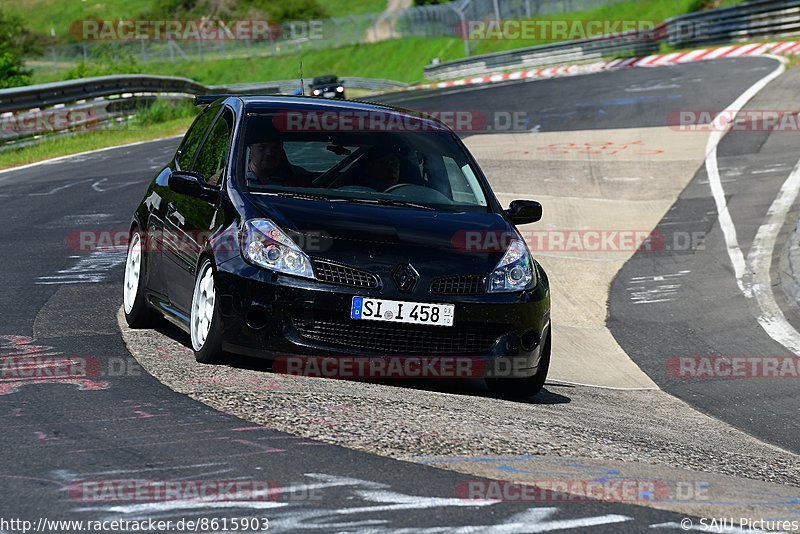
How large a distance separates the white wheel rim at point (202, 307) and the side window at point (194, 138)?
1.64 m

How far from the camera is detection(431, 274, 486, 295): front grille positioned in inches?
271

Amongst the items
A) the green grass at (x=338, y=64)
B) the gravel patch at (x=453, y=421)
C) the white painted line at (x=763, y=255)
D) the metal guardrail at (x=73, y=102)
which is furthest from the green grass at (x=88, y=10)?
the gravel patch at (x=453, y=421)

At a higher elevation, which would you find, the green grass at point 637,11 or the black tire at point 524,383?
the green grass at point 637,11

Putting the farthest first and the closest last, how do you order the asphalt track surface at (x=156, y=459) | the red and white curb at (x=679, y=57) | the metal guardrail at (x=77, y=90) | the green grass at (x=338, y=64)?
1. the green grass at (x=338, y=64)
2. the red and white curb at (x=679, y=57)
3. the metal guardrail at (x=77, y=90)
4. the asphalt track surface at (x=156, y=459)

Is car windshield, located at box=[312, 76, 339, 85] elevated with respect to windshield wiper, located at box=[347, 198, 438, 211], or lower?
lower

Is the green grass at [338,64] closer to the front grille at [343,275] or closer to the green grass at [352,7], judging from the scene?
the green grass at [352,7]

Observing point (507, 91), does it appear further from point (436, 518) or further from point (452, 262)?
point (436, 518)

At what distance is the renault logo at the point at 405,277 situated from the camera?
267 inches

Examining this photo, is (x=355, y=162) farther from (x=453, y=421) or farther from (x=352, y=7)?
(x=352, y=7)

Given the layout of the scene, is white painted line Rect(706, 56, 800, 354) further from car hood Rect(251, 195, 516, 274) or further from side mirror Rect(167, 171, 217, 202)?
side mirror Rect(167, 171, 217, 202)

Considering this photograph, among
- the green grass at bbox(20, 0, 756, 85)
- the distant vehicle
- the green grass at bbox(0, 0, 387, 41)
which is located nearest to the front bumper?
the distant vehicle

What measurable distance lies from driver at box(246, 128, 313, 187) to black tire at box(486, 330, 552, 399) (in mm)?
1638

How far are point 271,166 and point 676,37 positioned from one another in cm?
3921

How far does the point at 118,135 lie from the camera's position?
27.8 meters
